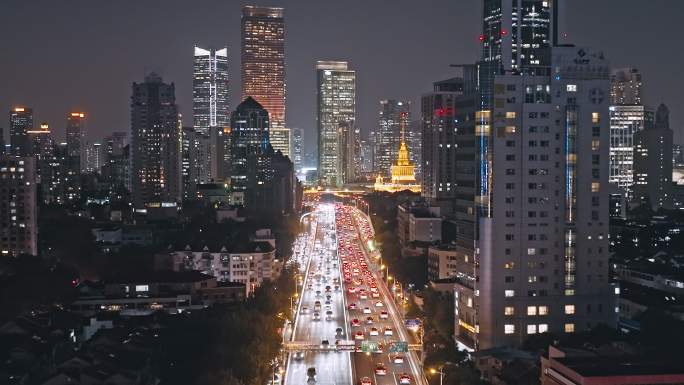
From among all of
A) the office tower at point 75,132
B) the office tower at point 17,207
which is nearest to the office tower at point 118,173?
the office tower at point 75,132

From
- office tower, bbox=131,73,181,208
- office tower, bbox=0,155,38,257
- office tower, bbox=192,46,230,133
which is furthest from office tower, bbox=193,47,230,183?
office tower, bbox=0,155,38,257

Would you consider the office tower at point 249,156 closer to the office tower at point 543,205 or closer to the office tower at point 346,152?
the office tower at point 346,152

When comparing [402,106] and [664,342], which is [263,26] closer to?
[402,106]

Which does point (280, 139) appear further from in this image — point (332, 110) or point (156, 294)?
point (156, 294)

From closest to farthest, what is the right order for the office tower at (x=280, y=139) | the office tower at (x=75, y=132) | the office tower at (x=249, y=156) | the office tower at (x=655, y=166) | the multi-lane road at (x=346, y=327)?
the multi-lane road at (x=346, y=327)
the office tower at (x=655, y=166)
the office tower at (x=249, y=156)
the office tower at (x=75, y=132)
the office tower at (x=280, y=139)

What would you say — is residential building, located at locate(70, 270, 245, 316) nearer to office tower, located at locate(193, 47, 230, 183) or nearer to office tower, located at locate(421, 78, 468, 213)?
office tower, located at locate(421, 78, 468, 213)

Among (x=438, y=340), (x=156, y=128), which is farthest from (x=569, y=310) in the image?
(x=156, y=128)

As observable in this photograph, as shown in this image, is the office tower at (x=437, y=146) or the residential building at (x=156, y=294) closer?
the residential building at (x=156, y=294)
